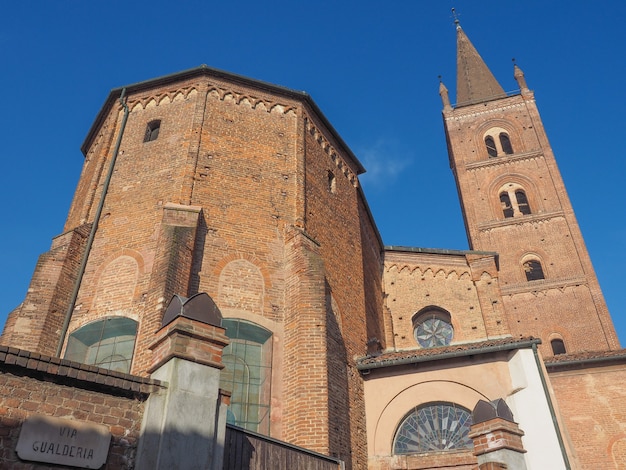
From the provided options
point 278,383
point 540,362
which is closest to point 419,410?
point 540,362

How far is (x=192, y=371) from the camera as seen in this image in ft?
20.2

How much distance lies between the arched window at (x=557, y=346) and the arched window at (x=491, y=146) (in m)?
13.4

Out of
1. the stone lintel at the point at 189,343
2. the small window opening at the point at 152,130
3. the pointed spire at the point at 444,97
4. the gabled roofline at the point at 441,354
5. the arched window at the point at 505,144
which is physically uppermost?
the pointed spire at the point at 444,97

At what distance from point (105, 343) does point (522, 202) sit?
26168 millimetres

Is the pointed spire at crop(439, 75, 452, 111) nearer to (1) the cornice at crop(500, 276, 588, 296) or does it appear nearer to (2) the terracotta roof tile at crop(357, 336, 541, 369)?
(1) the cornice at crop(500, 276, 588, 296)

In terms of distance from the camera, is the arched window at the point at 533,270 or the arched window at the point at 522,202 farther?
the arched window at the point at 522,202

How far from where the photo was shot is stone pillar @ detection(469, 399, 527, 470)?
8.14 meters

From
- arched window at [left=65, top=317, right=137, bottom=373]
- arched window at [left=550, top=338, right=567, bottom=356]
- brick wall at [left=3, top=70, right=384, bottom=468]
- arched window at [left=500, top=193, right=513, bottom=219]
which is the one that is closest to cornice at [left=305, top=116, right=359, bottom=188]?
brick wall at [left=3, top=70, right=384, bottom=468]

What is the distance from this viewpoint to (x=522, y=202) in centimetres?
3084

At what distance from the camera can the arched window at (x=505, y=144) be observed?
110 feet

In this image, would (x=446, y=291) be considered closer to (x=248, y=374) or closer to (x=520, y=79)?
(x=248, y=374)

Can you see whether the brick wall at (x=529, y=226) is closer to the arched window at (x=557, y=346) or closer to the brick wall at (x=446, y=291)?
the arched window at (x=557, y=346)

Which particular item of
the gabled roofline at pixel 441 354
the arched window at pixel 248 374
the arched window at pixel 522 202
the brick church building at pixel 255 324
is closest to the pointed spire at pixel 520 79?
the arched window at pixel 522 202

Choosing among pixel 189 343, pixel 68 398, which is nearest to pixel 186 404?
pixel 189 343
